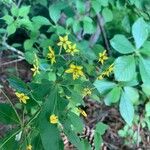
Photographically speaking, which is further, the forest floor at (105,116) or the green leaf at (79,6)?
the forest floor at (105,116)

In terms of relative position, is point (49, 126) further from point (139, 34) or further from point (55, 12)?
point (55, 12)

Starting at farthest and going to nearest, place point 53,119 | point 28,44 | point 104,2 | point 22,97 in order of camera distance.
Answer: point 28,44
point 104,2
point 22,97
point 53,119

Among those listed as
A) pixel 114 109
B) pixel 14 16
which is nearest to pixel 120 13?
pixel 114 109

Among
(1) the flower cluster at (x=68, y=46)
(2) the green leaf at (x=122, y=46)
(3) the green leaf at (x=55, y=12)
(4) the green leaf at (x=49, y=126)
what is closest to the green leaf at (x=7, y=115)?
(4) the green leaf at (x=49, y=126)

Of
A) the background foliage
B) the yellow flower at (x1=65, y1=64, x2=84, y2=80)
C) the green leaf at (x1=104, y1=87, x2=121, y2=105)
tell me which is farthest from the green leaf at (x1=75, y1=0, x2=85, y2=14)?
the yellow flower at (x1=65, y1=64, x2=84, y2=80)

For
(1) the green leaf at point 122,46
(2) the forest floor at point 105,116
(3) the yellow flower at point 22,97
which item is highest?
(1) the green leaf at point 122,46

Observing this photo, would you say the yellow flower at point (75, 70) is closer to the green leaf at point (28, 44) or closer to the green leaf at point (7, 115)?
the green leaf at point (7, 115)

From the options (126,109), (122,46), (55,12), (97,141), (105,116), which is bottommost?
(105,116)

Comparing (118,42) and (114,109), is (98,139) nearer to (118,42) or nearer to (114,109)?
(118,42)

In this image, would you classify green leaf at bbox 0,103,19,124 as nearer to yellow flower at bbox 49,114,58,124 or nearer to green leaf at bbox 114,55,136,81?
yellow flower at bbox 49,114,58,124

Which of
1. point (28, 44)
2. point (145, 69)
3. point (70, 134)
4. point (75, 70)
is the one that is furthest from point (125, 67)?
point (28, 44)
